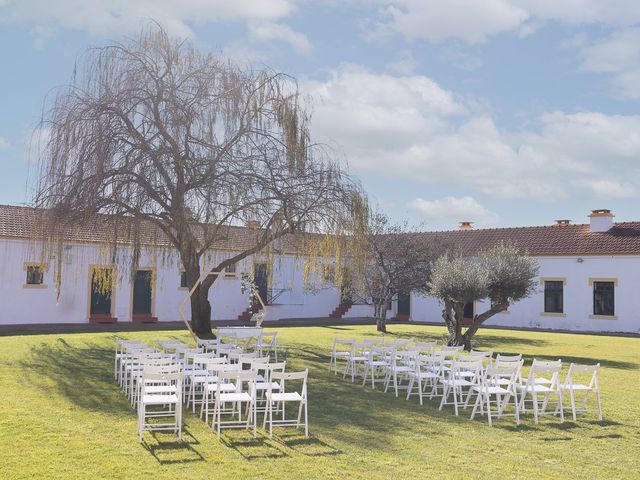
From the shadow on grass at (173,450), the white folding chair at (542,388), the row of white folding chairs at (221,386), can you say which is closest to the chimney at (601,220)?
the white folding chair at (542,388)

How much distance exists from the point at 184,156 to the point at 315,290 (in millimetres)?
16236

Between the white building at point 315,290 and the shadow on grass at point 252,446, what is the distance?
13205 mm

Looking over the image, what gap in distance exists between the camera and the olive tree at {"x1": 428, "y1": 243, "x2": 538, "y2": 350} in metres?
17.3

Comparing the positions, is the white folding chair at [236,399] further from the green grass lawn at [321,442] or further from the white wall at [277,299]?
the white wall at [277,299]

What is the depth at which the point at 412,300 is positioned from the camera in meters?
33.1

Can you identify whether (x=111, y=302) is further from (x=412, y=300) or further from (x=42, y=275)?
(x=412, y=300)

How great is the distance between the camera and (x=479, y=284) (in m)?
17.2

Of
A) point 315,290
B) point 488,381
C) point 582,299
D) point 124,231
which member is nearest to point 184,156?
point 124,231

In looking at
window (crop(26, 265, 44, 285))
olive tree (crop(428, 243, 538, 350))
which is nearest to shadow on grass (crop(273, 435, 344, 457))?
olive tree (crop(428, 243, 538, 350))

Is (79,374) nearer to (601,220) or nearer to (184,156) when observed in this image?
(184,156)

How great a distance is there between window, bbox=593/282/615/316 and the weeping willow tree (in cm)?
1695

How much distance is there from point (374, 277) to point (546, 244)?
33.5 feet

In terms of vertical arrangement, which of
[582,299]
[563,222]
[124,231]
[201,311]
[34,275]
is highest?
[563,222]

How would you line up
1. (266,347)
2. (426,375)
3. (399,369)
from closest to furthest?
1. (426,375)
2. (399,369)
3. (266,347)
